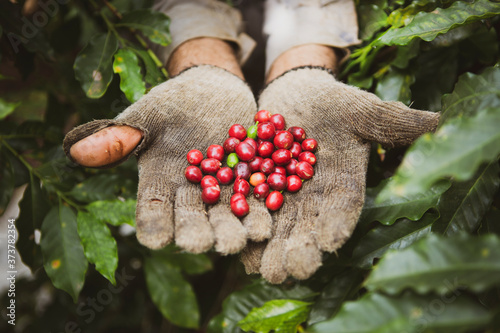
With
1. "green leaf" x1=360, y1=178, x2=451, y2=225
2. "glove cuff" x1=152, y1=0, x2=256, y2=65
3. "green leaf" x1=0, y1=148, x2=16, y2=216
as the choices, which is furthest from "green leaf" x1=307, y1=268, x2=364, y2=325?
"glove cuff" x1=152, y1=0, x2=256, y2=65

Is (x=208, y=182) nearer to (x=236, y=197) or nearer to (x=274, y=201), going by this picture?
(x=236, y=197)

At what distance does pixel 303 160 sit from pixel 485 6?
0.88 meters

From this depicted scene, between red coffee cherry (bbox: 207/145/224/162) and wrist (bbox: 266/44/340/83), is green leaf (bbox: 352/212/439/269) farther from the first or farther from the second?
wrist (bbox: 266/44/340/83)

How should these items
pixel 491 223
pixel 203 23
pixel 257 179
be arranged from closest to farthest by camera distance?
pixel 491 223, pixel 257 179, pixel 203 23

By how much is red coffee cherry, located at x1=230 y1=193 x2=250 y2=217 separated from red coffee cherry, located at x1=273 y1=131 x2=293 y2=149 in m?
0.37

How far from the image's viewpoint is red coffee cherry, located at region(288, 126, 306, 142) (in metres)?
1.65

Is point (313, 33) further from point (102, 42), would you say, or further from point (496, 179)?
point (496, 179)


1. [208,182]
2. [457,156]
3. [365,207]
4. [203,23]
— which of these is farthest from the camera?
[203,23]

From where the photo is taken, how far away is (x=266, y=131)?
166 cm

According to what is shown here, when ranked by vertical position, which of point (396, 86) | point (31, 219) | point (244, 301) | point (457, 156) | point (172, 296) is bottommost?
point (172, 296)

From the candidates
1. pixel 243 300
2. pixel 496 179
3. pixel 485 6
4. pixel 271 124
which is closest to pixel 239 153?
pixel 271 124

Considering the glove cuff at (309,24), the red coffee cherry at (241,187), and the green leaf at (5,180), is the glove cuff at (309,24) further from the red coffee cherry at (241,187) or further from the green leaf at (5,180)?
the green leaf at (5,180)

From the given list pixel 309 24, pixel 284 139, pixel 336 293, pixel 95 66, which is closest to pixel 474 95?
pixel 284 139

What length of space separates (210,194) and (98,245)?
20.5 inches
